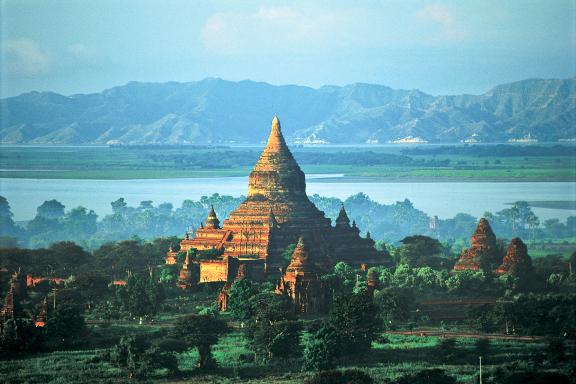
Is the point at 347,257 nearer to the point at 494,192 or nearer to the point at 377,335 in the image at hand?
the point at 377,335

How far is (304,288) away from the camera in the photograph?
71.3m

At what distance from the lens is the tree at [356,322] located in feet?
201

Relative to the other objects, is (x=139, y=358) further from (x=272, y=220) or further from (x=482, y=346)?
(x=272, y=220)

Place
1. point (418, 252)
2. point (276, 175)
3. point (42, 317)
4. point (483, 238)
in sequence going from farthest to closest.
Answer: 1. point (418, 252)
2. point (276, 175)
3. point (483, 238)
4. point (42, 317)

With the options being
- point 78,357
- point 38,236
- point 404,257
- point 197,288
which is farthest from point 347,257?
point 38,236

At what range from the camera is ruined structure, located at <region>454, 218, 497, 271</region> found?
8519 cm

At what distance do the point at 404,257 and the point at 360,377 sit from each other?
35.7m

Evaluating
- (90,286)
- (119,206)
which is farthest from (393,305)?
(119,206)

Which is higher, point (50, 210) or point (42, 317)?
point (50, 210)

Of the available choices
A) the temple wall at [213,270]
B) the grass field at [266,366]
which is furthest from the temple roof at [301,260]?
the grass field at [266,366]

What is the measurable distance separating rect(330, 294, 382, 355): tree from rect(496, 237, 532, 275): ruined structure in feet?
61.9

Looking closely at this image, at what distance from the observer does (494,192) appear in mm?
165250

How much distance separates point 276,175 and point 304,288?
1940cm

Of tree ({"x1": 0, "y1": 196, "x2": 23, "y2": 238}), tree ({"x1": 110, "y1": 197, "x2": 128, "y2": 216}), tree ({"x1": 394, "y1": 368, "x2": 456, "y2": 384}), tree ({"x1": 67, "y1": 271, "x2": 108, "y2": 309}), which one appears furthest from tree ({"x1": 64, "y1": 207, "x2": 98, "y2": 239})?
tree ({"x1": 394, "y1": 368, "x2": 456, "y2": 384})
